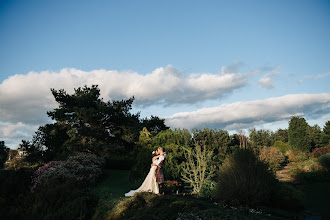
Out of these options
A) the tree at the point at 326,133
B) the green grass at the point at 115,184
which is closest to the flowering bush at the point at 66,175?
the green grass at the point at 115,184

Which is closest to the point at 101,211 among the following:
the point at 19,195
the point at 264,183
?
the point at 19,195

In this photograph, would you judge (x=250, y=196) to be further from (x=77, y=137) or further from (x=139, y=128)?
(x=77, y=137)

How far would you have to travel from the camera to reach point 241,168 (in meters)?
10.1

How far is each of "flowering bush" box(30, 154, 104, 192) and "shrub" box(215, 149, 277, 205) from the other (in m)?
7.79

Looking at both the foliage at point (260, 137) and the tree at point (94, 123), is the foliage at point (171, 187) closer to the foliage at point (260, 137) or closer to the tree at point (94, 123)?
the tree at point (94, 123)

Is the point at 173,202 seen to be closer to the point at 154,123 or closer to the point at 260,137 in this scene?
the point at 154,123

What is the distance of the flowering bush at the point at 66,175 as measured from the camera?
1337 cm

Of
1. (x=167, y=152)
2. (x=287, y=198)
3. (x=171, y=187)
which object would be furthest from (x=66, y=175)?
(x=287, y=198)

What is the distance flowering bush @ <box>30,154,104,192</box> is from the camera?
1337cm

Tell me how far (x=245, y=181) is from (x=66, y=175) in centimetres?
961

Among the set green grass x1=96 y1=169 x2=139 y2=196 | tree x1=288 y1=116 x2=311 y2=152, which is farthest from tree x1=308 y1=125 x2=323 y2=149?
green grass x1=96 y1=169 x2=139 y2=196

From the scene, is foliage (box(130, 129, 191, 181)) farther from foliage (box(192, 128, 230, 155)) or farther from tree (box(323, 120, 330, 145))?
tree (box(323, 120, 330, 145))

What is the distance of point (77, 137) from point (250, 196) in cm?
1434

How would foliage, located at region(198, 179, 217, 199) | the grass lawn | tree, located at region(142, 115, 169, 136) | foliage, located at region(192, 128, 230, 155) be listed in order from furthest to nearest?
foliage, located at region(192, 128, 230, 155) < tree, located at region(142, 115, 169, 136) < foliage, located at region(198, 179, 217, 199) < the grass lawn
